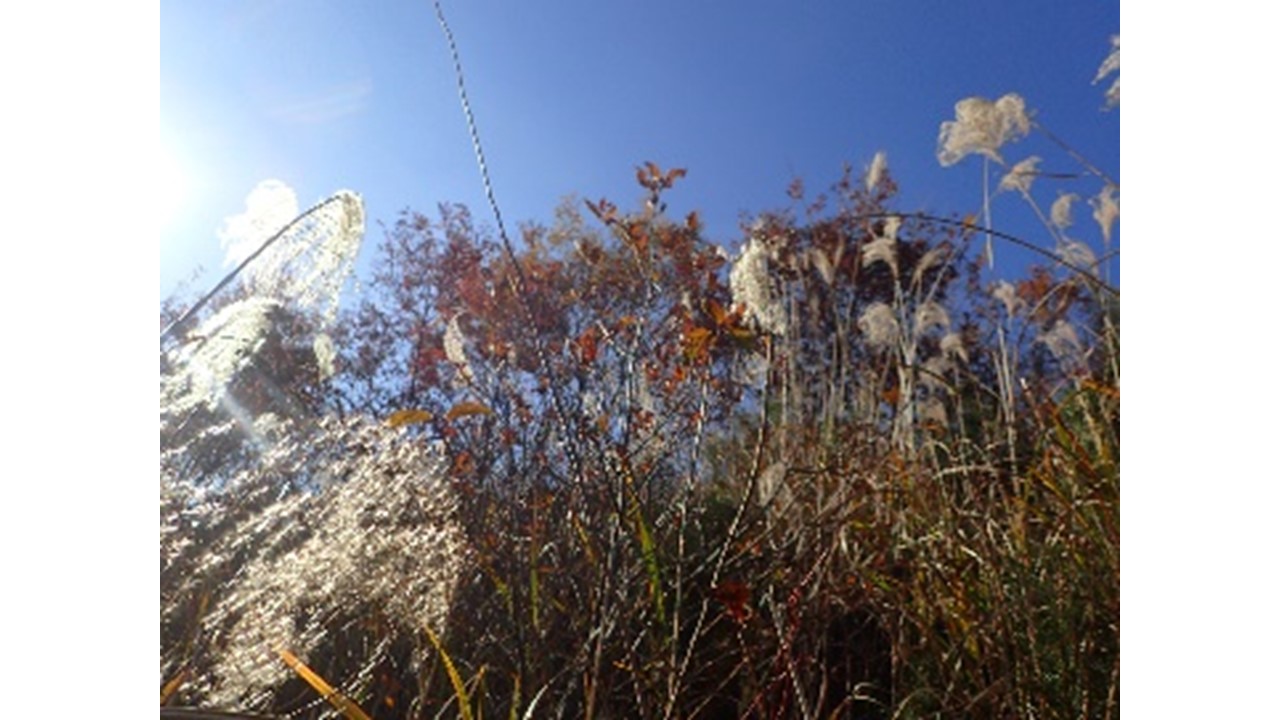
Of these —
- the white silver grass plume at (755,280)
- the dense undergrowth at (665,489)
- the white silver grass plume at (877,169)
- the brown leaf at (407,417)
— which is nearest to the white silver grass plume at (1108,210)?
the dense undergrowth at (665,489)

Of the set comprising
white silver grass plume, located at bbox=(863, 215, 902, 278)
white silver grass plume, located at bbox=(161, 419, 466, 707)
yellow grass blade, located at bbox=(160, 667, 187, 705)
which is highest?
white silver grass plume, located at bbox=(863, 215, 902, 278)

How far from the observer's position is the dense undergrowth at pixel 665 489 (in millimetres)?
1211

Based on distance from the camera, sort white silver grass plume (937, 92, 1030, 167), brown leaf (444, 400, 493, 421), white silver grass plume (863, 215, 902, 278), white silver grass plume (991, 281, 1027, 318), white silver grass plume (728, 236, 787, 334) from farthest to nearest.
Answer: white silver grass plume (863, 215, 902, 278)
white silver grass plume (991, 281, 1027, 318)
brown leaf (444, 400, 493, 421)
white silver grass plume (728, 236, 787, 334)
white silver grass plume (937, 92, 1030, 167)

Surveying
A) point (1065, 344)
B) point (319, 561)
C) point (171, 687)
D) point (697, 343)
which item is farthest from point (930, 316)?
point (171, 687)

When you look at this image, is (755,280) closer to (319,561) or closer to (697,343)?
(697,343)

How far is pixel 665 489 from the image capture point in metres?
1.66

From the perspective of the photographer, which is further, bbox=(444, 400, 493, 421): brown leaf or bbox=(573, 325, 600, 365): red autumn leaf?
bbox=(573, 325, 600, 365): red autumn leaf

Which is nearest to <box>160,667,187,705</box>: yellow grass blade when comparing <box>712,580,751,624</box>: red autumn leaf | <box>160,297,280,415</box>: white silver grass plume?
<box>160,297,280,415</box>: white silver grass plume

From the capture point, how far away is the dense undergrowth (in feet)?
3.97

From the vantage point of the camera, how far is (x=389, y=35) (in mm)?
1344

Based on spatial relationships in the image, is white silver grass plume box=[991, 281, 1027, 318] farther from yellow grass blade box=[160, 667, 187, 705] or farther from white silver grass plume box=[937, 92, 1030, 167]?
yellow grass blade box=[160, 667, 187, 705]

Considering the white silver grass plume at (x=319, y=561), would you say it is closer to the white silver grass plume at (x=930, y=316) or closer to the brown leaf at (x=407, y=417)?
the brown leaf at (x=407, y=417)
